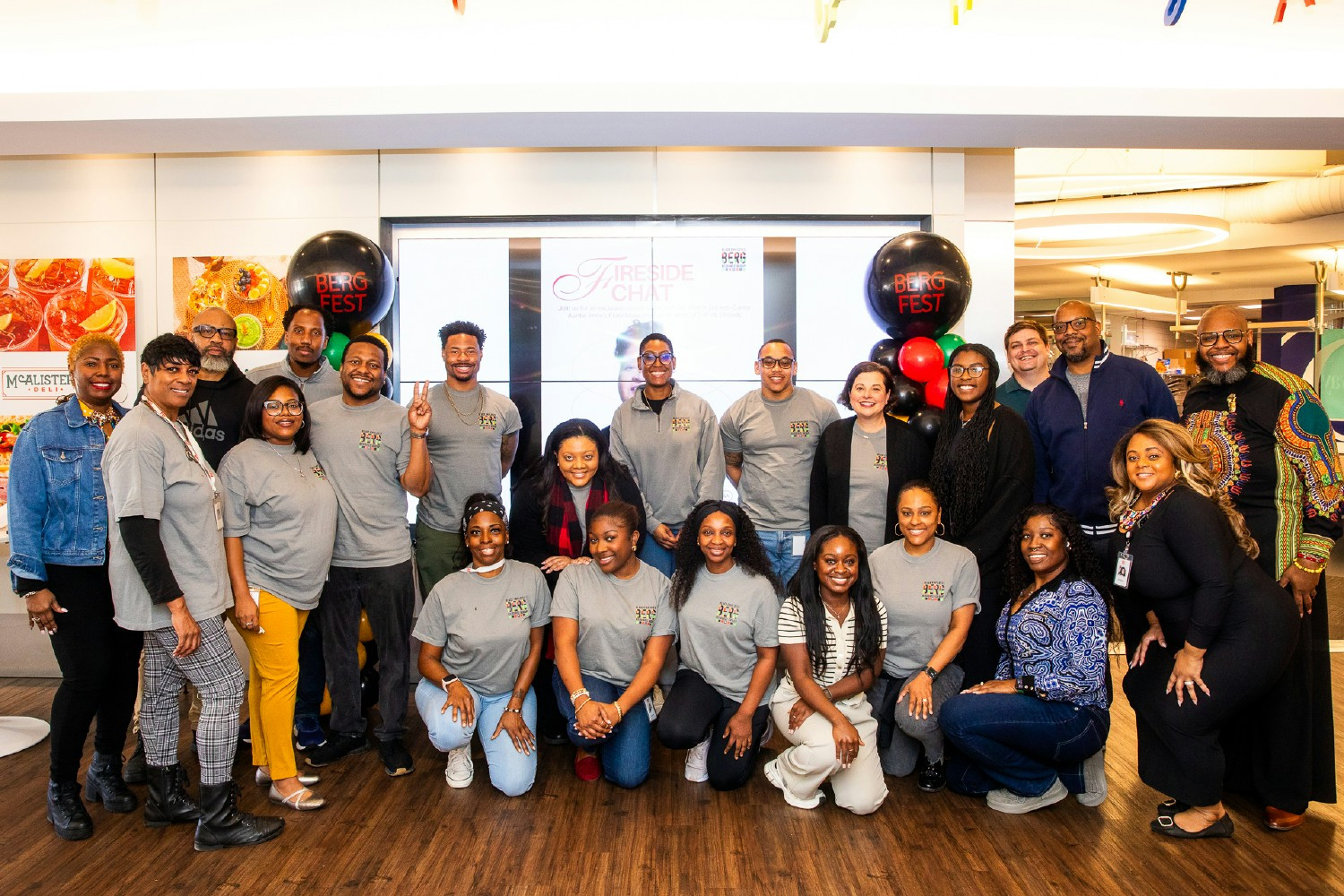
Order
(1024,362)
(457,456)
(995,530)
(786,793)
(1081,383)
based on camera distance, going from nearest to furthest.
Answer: (786,793) → (995,530) → (1081,383) → (457,456) → (1024,362)

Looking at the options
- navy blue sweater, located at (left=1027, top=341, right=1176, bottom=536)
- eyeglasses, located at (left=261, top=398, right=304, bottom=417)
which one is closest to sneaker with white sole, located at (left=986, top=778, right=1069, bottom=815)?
navy blue sweater, located at (left=1027, top=341, right=1176, bottom=536)

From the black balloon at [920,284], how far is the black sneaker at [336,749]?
3.03 m

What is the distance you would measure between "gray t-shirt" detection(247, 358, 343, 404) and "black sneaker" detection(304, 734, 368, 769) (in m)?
1.36

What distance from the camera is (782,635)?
326 cm

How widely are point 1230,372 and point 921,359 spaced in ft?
4.22

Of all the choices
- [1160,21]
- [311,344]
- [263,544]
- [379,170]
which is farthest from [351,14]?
Answer: [1160,21]

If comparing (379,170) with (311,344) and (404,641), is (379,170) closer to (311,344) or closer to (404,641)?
(311,344)

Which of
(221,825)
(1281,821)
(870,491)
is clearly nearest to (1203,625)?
(1281,821)

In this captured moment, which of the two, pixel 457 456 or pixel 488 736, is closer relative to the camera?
pixel 488 736

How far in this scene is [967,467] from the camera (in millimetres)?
3527

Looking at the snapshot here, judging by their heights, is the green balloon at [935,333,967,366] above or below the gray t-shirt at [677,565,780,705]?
above

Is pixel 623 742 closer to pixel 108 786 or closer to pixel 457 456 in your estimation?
pixel 457 456

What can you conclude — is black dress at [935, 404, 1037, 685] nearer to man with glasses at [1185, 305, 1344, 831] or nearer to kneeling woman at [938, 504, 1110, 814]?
kneeling woman at [938, 504, 1110, 814]

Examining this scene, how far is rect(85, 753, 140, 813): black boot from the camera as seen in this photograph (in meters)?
3.12
